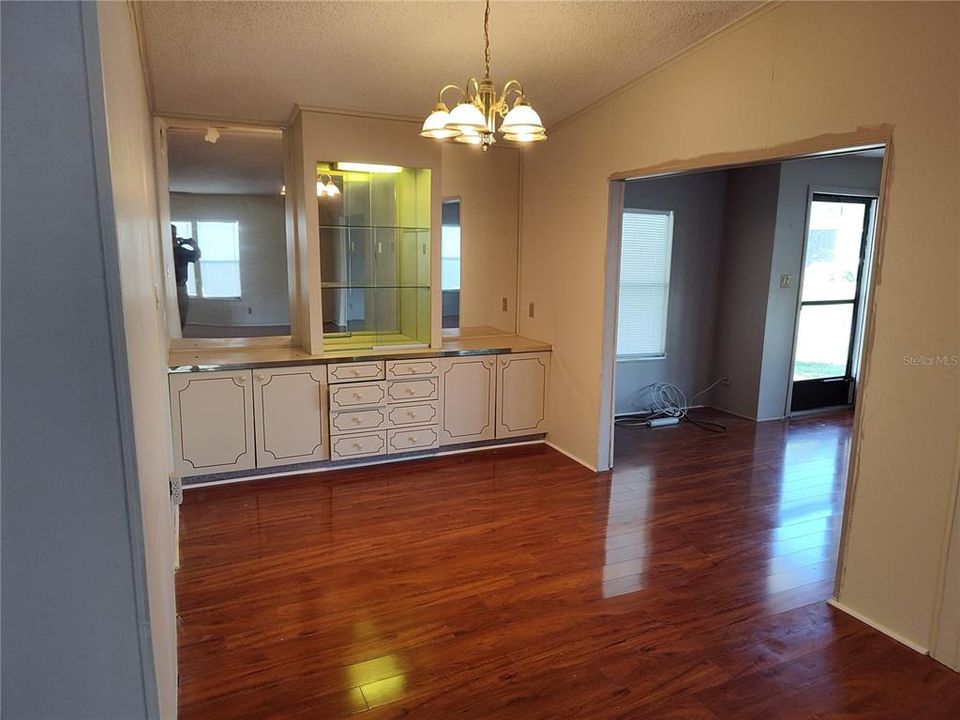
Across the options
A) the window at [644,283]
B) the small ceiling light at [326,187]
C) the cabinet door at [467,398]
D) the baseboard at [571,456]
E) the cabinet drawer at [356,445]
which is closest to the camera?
the small ceiling light at [326,187]

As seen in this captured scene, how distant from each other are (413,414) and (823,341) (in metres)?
Answer: 4.16

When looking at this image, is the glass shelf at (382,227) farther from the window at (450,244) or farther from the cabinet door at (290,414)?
the cabinet door at (290,414)

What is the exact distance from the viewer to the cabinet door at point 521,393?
459 centimetres

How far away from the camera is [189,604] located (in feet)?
8.34

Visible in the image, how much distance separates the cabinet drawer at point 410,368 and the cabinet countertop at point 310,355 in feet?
0.12

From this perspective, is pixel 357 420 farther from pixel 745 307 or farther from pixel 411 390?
pixel 745 307

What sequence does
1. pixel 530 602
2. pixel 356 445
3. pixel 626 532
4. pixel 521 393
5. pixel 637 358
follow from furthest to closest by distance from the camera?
pixel 637 358 → pixel 521 393 → pixel 356 445 → pixel 626 532 → pixel 530 602

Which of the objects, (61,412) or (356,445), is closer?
(61,412)

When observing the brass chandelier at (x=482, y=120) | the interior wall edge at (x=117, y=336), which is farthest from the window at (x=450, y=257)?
Answer: the interior wall edge at (x=117, y=336)

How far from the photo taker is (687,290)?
5707mm

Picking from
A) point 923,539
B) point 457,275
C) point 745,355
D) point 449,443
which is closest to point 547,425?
point 449,443

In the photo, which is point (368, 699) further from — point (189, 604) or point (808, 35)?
point (808, 35)

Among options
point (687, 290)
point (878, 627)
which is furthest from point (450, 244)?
point (878, 627)

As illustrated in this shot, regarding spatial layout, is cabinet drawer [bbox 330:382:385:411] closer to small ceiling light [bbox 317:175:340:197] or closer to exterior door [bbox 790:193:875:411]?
small ceiling light [bbox 317:175:340:197]
